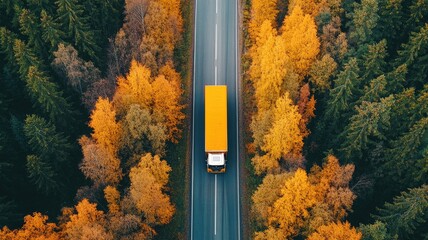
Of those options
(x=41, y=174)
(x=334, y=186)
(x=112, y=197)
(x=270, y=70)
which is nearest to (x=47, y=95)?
(x=41, y=174)

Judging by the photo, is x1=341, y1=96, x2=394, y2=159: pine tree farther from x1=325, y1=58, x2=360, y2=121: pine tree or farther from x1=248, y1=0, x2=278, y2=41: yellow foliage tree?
x1=248, y1=0, x2=278, y2=41: yellow foliage tree

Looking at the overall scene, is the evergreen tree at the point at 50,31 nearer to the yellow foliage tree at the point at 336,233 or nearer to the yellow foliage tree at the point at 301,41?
the yellow foliage tree at the point at 301,41

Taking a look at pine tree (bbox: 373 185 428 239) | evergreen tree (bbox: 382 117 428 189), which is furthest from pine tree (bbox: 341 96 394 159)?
pine tree (bbox: 373 185 428 239)

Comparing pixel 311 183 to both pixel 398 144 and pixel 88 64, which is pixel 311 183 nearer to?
pixel 398 144

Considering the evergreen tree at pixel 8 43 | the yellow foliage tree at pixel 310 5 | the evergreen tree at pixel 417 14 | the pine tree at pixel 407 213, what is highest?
the yellow foliage tree at pixel 310 5

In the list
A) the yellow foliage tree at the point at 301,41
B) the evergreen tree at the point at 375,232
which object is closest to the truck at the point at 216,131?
the yellow foliage tree at the point at 301,41

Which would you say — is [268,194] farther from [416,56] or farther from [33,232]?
[416,56]
